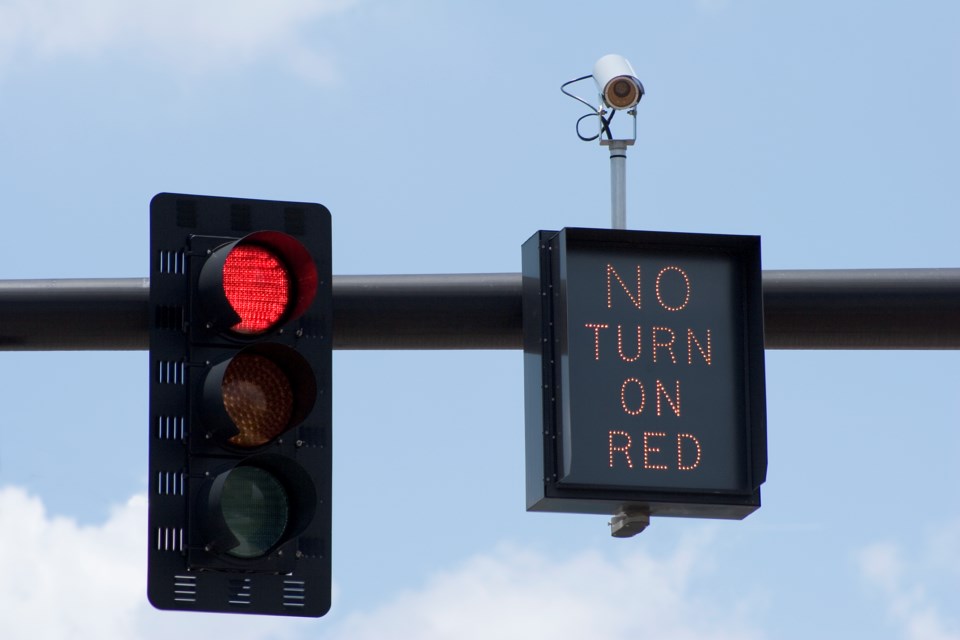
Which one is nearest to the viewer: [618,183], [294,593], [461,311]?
[294,593]

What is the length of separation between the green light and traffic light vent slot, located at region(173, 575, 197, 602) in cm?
14

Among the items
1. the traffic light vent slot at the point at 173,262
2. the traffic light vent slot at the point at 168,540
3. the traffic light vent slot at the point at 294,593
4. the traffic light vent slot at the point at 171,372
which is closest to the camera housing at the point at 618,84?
the traffic light vent slot at the point at 173,262

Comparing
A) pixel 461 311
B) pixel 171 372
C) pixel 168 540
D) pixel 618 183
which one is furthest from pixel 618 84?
pixel 168 540

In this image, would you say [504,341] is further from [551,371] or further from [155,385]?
[155,385]

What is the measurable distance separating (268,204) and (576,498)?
166 cm

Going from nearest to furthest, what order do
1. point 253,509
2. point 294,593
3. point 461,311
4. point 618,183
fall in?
1. point 253,509
2. point 294,593
3. point 461,311
4. point 618,183

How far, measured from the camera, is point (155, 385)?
5.12 m

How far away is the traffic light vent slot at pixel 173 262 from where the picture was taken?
5.26 m

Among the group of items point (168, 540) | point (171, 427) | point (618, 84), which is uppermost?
point (618, 84)

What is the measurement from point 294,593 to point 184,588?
30 centimetres

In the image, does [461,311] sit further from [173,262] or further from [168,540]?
[168,540]

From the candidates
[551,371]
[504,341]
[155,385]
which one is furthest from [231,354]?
[504,341]

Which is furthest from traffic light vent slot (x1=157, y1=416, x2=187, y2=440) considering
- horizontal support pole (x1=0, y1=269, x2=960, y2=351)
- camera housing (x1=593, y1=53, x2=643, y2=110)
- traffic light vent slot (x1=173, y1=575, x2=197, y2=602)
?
camera housing (x1=593, y1=53, x2=643, y2=110)

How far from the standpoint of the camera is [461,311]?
7.02 m
